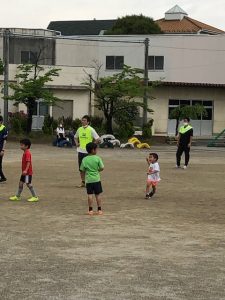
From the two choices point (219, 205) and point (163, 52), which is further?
point (163, 52)

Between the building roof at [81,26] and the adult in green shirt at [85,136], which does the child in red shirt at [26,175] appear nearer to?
the adult in green shirt at [85,136]

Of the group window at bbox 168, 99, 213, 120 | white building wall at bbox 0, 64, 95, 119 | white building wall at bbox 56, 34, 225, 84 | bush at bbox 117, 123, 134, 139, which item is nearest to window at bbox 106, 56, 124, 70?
white building wall at bbox 56, 34, 225, 84

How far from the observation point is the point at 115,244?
8633 millimetres

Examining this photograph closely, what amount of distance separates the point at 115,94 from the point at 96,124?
5.46 metres

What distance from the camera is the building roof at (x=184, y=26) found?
69575 mm

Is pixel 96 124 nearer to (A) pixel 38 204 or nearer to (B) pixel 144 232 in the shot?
(A) pixel 38 204

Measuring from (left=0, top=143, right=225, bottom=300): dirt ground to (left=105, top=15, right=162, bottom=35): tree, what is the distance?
52.8m

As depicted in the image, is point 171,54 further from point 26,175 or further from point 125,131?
point 26,175

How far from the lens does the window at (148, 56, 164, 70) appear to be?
4878 cm

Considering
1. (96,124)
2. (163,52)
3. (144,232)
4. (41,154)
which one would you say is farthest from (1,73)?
(144,232)

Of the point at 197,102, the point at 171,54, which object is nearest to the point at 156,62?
the point at 171,54

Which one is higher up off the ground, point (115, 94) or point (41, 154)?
point (115, 94)

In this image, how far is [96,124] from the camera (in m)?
41.7

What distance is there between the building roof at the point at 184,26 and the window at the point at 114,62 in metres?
20.9
